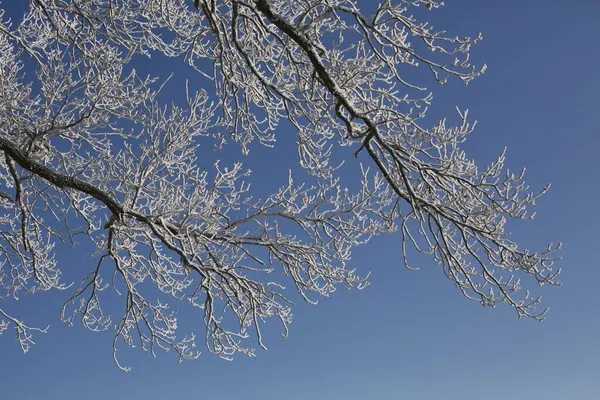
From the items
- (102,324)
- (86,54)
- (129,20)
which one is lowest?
(102,324)

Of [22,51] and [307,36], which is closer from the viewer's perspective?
[307,36]

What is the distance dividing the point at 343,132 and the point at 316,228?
129cm

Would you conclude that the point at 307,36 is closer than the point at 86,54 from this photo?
Yes

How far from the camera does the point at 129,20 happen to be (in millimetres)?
7426

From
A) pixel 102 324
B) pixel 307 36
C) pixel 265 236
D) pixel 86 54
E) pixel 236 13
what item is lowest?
pixel 102 324

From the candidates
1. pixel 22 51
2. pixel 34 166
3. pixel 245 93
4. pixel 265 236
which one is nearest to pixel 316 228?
pixel 265 236

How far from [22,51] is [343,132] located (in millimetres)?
4599

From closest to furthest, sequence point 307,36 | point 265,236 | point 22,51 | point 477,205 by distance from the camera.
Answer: point 307,36
point 477,205
point 265,236
point 22,51

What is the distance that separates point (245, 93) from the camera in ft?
22.7

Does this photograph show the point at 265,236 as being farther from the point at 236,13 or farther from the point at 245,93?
the point at 236,13

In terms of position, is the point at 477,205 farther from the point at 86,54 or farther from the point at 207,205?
the point at 86,54

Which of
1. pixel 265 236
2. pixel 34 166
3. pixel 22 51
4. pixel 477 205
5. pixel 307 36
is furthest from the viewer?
pixel 22 51

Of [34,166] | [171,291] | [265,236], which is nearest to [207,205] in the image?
[265,236]

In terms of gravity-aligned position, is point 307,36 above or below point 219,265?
above
